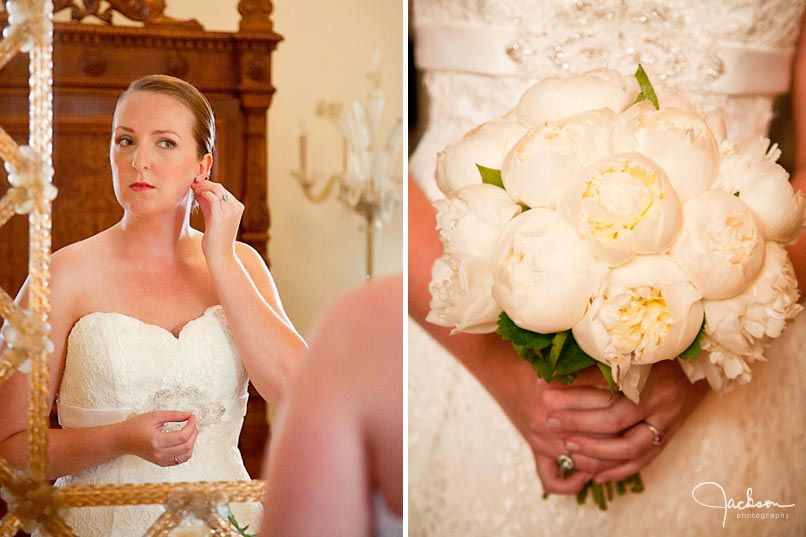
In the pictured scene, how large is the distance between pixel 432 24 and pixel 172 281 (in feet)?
1.60

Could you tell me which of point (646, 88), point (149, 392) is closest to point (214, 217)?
point (149, 392)

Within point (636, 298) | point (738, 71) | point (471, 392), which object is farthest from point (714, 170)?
point (471, 392)

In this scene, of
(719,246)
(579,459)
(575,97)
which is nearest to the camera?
(719,246)

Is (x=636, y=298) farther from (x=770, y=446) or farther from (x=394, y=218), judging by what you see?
(x=770, y=446)

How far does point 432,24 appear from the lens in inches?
44.8

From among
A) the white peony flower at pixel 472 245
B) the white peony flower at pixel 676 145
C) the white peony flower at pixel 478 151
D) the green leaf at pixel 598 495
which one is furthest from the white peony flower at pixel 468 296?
the green leaf at pixel 598 495

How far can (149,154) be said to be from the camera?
3.29 ft

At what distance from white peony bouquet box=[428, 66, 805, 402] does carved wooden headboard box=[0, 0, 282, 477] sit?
0.26 meters

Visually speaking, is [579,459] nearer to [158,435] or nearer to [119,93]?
[158,435]

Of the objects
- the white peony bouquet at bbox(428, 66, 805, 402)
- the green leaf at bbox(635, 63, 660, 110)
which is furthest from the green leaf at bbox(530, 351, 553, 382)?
the green leaf at bbox(635, 63, 660, 110)

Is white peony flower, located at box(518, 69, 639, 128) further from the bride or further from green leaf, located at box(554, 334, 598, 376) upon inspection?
the bride

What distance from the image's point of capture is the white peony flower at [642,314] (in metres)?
0.85

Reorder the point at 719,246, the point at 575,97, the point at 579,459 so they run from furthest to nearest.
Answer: the point at 579,459 < the point at 575,97 < the point at 719,246

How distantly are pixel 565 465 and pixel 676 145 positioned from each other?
429mm
